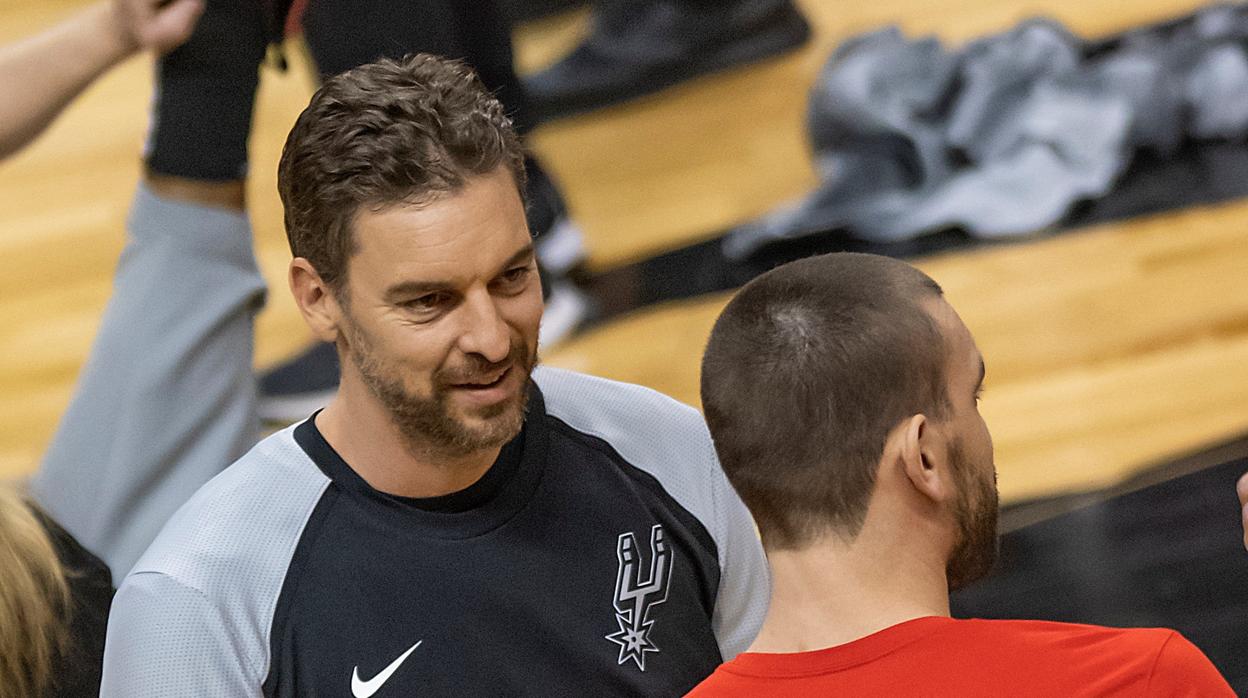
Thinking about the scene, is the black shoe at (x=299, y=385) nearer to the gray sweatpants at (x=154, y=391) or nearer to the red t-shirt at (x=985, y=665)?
the gray sweatpants at (x=154, y=391)

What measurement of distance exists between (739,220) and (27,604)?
2471 mm

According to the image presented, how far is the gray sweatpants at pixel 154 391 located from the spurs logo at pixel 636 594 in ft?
1.98

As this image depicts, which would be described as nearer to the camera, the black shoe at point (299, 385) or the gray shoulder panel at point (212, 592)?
the gray shoulder panel at point (212, 592)

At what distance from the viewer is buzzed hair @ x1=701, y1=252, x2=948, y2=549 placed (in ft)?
4.18

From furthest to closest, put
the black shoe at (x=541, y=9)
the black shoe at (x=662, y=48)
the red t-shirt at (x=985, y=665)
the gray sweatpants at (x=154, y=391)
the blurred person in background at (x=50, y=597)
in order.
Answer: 1. the black shoe at (x=541, y=9)
2. the black shoe at (x=662, y=48)
3. the gray sweatpants at (x=154, y=391)
4. the blurred person in background at (x=50, y=597)
5. the red t-shirt at (x=985, y=665)

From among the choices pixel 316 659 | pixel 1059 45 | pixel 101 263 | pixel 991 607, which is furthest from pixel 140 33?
pixel 1059 45

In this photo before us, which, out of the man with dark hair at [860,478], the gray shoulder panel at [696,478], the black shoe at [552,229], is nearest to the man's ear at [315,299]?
the gray shoulder panel at [696,478]

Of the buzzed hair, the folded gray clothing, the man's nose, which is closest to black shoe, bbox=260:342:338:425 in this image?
the folded gray clothing

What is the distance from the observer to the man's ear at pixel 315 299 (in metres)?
1.50

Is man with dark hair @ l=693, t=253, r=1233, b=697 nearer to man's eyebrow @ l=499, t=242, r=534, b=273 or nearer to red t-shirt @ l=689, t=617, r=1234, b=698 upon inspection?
red t-shirt @ l=689, t=617, r=1234, b=698

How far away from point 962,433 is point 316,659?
57cm

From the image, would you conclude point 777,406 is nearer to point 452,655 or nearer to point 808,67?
point 452,655

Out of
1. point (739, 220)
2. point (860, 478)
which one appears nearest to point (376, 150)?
point (860, 478)

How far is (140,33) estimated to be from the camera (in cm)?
204
